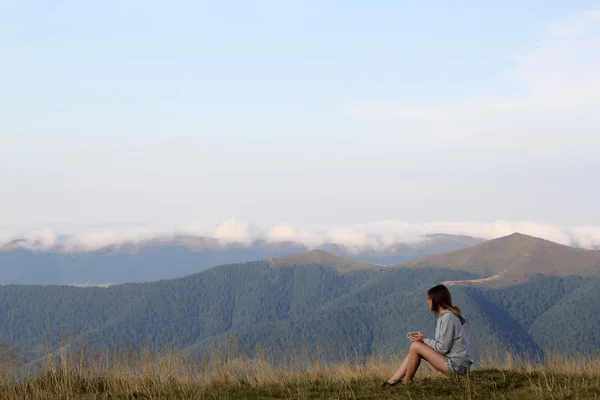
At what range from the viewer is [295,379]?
14125mm

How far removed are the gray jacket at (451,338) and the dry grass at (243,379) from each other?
431 mm

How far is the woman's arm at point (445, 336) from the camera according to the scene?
12.3 metres

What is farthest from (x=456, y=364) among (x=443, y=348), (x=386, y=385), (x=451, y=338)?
(x=386, y=385)

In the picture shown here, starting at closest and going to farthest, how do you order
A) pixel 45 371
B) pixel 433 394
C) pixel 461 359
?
pixel 433 394 → pixel 461 359 → pixel 45 371

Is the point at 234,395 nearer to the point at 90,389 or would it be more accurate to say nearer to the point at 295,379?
the point at 295,379

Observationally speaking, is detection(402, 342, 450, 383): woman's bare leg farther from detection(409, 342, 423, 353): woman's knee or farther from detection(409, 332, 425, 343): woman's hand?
detection(409, 332, 425, 343): woman's hand

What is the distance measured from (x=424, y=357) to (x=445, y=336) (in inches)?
23.1

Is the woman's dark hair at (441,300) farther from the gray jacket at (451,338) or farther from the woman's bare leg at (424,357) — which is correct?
the woman's bare leg at (424,357)

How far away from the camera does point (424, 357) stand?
12.6 m

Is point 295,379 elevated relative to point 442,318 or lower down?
lower down

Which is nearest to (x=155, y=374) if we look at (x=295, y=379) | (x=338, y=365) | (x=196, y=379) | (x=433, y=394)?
(x=196, y=379)

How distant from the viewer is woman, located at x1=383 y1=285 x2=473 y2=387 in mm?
12375

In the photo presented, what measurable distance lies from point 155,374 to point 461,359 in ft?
18.9

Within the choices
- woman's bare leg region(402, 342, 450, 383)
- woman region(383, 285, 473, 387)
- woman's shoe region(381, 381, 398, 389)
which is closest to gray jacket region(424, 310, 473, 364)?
woman region(383, 285, 473, 387)
